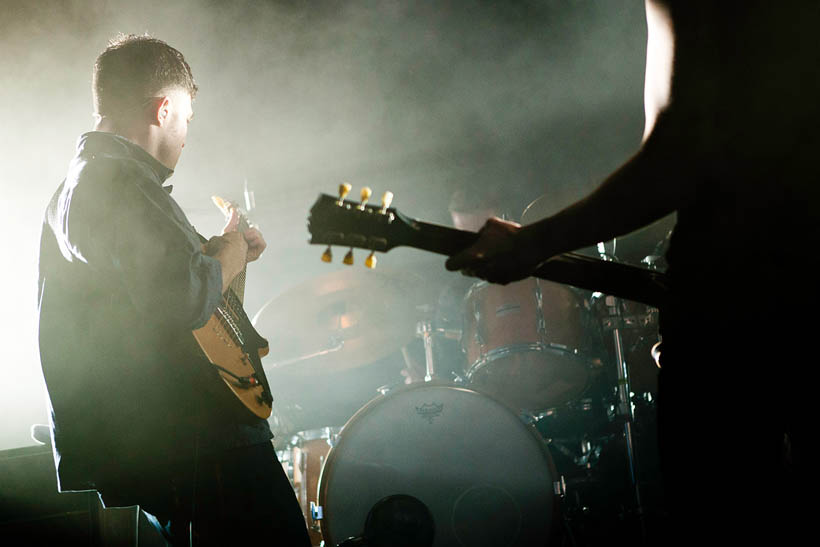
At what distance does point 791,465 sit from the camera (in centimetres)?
124

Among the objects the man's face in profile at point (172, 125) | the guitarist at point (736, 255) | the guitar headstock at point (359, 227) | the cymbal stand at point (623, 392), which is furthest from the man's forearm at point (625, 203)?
the cymbal stand at point (623, 392)

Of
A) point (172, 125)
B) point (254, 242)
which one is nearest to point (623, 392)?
point (254, 242)

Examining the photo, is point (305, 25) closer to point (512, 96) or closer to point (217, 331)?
point (512, 96)

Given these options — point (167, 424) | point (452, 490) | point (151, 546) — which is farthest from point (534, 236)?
point (151, 546)

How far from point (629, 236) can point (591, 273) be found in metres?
2.60

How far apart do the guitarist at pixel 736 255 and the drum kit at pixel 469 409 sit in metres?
2.00

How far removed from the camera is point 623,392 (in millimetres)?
3928

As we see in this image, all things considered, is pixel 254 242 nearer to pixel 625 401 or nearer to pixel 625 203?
pixel 625 203

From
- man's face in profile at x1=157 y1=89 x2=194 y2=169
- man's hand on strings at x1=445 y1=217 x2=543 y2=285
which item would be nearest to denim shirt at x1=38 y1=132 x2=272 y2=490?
man's face in profile at x1=157 y1=89 x2=194 y2=169

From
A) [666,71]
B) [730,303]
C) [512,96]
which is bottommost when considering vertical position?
[730,303]

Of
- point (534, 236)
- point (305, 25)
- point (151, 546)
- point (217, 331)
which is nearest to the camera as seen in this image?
point (534, 236)

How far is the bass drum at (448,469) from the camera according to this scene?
10.5 feet

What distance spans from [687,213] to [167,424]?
1476 millimetres

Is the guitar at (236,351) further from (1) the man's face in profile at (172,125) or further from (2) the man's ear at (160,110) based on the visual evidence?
(2) the man's ear at (160,110)
